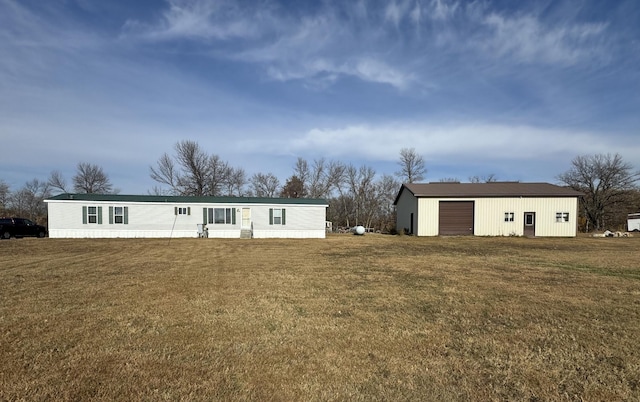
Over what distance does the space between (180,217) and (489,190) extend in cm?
2509

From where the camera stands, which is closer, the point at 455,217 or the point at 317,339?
the point at 317,339

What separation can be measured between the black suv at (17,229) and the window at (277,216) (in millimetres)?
16283

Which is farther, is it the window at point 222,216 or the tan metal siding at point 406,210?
the tan metal siding at point 406,210

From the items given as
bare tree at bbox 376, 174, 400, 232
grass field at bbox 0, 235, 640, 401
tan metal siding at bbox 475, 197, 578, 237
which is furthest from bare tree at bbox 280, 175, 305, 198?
grass field at bbox 0, 235, 640, 401

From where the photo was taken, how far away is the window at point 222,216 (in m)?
24.7

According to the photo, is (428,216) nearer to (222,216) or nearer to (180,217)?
(222,216)

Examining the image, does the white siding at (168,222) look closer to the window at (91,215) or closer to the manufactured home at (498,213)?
the window at (91,215)

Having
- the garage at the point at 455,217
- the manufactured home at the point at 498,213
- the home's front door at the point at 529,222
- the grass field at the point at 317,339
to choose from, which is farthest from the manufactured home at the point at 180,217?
the home's front door at the point at 529,222

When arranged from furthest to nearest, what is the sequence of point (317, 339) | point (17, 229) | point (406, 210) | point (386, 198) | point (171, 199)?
point (386, 198)
point (406, 210)
point (171, 199)
point (17, 229)
point (317, 339)

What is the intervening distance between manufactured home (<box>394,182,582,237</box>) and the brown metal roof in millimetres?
74

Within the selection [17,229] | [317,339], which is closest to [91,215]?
[17,229]

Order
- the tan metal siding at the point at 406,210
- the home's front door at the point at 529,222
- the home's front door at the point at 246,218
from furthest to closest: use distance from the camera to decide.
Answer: the tan metal siding at the point at 406,210 < the home's front door at the point at 529,222 < the home's front door at the point at 246,218

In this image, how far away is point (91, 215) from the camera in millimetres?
23438

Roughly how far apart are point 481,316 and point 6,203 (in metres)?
64.4
